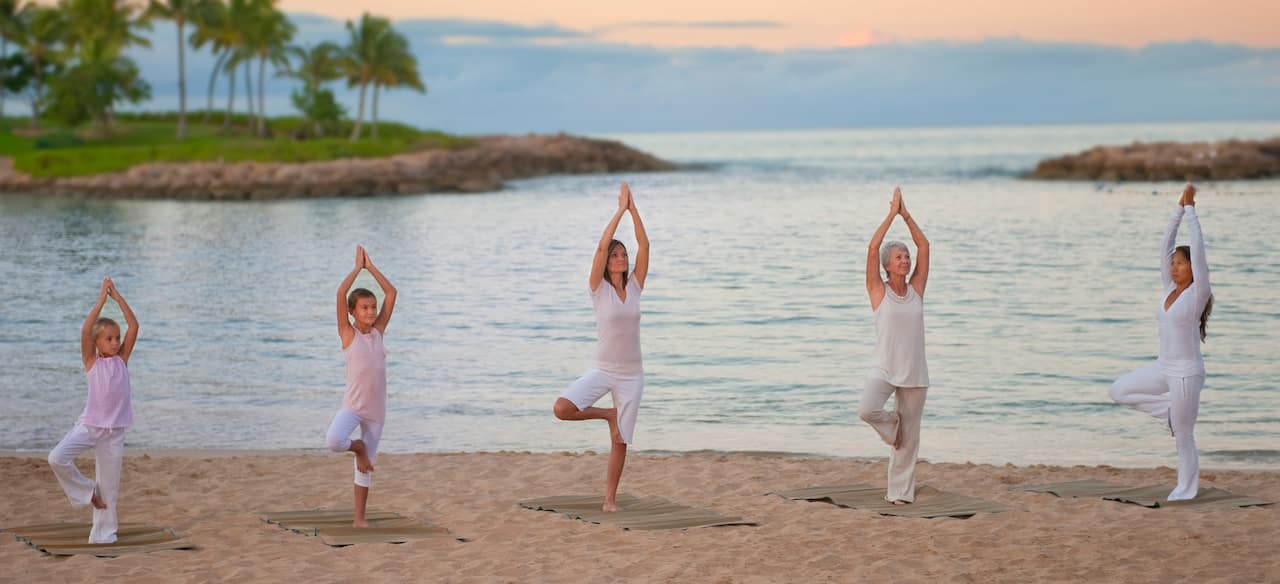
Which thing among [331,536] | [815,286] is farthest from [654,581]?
[815,286]

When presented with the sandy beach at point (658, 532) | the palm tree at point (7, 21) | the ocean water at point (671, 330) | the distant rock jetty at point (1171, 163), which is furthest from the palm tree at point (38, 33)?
the sandy beach at point (658, 532)

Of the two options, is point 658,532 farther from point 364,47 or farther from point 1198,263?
point 364,47

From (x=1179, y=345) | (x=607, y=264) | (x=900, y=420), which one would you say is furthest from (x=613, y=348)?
(x=1179, y=345)

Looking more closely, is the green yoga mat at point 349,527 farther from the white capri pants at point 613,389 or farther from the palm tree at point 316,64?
the palm tree at point 316,64

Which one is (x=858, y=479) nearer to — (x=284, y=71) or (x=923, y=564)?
(x=923, y=564)

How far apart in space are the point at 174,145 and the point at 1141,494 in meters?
81.4

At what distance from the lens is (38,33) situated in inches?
3780

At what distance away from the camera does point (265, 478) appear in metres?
11.7

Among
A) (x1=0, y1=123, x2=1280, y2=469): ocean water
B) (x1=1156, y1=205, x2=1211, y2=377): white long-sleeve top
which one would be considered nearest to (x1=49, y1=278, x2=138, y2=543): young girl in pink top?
(x1=0, y1=123, x2=1280, y2=469): ocean water

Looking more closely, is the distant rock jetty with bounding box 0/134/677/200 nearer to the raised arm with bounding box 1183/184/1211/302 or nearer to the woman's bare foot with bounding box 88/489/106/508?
the woman's bare foot with bounding box 88/489/106/508

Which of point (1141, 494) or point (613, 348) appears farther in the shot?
point (1141, 494)

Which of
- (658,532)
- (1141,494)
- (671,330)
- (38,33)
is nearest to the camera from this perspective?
(658,532)

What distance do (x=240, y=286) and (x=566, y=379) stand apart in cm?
1617

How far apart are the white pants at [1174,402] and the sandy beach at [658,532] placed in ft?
1.41
